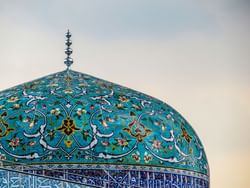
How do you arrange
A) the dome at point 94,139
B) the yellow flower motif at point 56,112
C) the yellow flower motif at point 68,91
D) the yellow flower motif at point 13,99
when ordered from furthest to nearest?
the yellow flower motif at point 68,91, the yellow flower motif at point 13,99, the yellow flower motif at point 56,112, the dome at point 94,139

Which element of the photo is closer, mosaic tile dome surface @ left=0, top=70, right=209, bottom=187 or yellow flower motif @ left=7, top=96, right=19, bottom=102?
mosaic tile dome surface @ left=0, top=70, right=209, bottom=187

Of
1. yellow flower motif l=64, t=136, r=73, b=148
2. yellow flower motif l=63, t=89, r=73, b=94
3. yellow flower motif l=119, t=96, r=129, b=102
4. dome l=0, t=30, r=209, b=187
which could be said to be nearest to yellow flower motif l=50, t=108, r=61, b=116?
dome l=0, t=30, r=209, b=187

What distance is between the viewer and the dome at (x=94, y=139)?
35719 millimetres

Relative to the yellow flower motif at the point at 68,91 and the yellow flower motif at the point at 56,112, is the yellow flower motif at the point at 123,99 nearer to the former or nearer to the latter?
the yellow flower motif at the point at 68,91

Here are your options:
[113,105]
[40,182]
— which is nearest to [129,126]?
[113,105]

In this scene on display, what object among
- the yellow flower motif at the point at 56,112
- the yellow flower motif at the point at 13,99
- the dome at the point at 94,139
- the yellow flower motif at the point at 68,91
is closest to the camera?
the dome at the point at 94,139

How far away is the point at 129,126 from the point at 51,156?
146 centimetres

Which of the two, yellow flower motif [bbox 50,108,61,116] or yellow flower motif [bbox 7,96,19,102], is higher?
yellow flower motif [bbox 7,96,19,102]

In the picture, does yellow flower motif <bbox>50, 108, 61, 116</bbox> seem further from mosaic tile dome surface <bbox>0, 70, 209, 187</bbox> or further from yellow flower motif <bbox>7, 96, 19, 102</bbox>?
yellow flower motif <bbox>7, 96, 19, 102</bbox>

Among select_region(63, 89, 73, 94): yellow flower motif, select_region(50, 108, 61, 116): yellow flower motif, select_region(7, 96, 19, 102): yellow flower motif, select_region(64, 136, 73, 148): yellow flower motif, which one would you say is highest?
select_region(63, 89, 73, 94): yellow flower motif

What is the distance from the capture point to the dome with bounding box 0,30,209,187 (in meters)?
35.7

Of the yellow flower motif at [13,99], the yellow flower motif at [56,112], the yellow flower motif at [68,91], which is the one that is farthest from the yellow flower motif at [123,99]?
the yellow flower motif at [13,99]

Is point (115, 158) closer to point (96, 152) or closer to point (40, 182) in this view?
point (96, 152)

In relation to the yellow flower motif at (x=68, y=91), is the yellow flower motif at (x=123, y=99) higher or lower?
lower
